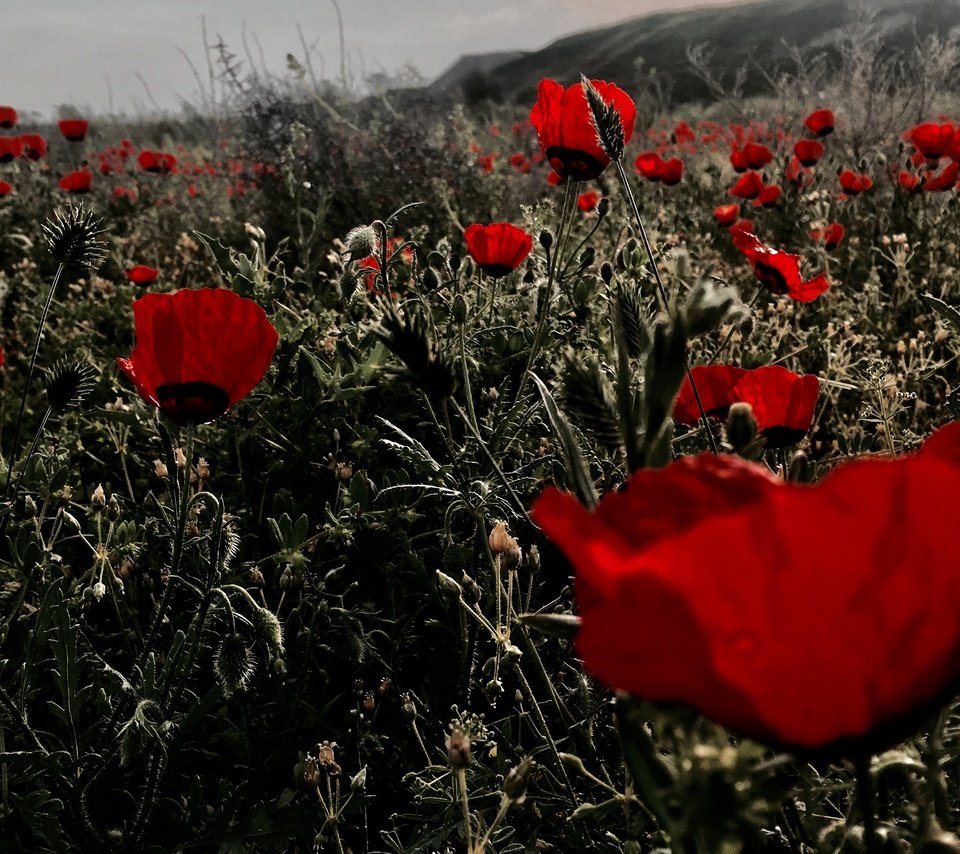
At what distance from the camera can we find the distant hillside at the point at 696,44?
2581 centimetres

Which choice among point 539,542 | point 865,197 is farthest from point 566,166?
point 865,197

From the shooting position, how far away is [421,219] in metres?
5.12

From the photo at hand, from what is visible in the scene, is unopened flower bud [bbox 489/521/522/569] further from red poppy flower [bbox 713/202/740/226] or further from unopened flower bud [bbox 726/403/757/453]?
red poppy flower [bbox 713/202/740/226]

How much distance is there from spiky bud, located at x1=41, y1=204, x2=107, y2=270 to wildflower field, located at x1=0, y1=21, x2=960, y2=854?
0.04 ft

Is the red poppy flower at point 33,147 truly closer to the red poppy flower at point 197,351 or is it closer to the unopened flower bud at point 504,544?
the red poppy flower at point 197,351

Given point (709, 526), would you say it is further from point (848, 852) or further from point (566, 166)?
point (566, 166)

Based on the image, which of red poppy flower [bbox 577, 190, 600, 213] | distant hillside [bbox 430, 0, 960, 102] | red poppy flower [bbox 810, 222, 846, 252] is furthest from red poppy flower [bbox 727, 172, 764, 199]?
distant hillside [bbox 430, 0, 960, 102]

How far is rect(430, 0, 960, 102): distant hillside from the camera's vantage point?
25.8 metres

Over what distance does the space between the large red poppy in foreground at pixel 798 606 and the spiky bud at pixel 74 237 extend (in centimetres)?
130

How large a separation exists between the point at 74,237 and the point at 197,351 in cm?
47

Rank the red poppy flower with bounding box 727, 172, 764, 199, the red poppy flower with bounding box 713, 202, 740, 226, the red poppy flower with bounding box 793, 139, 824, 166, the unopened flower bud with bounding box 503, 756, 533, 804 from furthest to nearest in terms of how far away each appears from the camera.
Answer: the red poppy flower with bounding box 793, 139, 824, 166 → the red poppy flower with bounding box 727, 172, 764, 199 → the red poppy flower with bounding box 713, 202, 740, 226 → the unopened flower bud with bounding box 503, 756, 533, 804

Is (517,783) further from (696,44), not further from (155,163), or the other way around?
(696,44)

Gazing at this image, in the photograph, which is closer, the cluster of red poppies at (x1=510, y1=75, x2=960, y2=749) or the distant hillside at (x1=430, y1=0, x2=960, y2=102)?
the cluster of red poppies at (x1=510, y1=75, x2=960, y2=749)

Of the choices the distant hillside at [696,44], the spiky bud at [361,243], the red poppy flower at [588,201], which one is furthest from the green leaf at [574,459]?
the distant hillside at [696,44]
